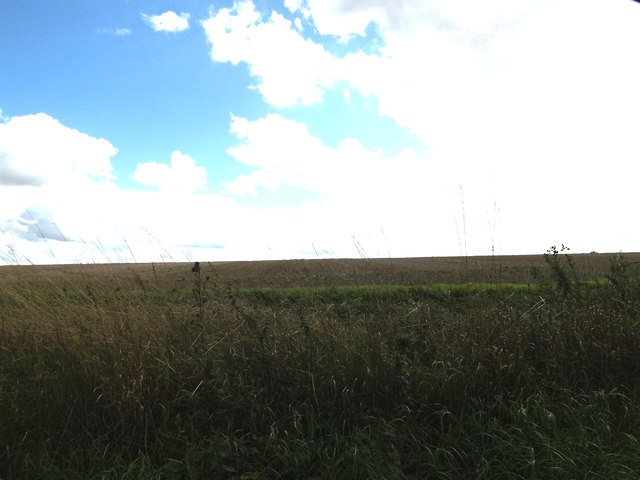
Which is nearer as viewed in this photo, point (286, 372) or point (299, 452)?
point (299, 452)

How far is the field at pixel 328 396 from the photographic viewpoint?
2633 mm

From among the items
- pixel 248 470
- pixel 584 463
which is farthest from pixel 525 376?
pixel 248 470

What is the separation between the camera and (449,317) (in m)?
4.75

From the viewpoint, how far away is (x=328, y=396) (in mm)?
3223

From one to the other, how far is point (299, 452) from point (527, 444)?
1508 millimetres

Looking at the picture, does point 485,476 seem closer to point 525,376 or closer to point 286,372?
point 525,376

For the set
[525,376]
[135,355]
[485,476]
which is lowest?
[485,476]

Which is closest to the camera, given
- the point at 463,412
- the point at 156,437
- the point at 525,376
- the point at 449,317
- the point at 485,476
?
the point at 485,476

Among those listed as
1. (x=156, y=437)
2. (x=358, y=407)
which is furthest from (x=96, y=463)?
(x=358, y=407)

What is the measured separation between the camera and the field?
2633 millimetres

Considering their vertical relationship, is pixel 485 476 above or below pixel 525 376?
below

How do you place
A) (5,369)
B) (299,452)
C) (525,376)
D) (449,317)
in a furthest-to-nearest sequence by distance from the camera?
(449,317) < (5,369) < (525,376) < (299,452)

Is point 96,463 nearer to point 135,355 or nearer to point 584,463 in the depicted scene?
point 135,355

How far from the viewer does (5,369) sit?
4.08 metres
